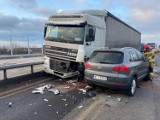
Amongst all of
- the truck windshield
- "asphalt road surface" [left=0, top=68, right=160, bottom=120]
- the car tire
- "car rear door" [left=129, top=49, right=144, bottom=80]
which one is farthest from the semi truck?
the car tire

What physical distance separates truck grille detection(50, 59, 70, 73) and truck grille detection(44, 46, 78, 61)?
0.69 ft

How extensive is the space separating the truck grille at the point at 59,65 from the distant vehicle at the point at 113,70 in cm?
161

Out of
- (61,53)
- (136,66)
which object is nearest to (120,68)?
(136,66)

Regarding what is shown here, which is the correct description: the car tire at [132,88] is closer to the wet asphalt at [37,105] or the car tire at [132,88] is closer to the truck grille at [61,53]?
the wet asphalt at [37,105]

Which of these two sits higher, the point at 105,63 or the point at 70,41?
the point at 70,41

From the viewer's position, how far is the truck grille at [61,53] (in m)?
9.33

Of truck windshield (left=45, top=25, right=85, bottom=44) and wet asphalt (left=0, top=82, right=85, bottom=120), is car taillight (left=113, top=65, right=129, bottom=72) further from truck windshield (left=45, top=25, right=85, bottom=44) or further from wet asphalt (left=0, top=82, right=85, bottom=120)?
truck windshield (left=45, top=25, right=85, bottom=44)

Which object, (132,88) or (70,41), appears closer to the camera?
(132,88)

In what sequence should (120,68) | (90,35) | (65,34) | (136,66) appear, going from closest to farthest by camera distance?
(120,68) < (136,66) < (90,35) < (65,34)

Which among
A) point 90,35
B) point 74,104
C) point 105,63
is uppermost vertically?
point 90,35

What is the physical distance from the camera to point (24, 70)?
1045 cm

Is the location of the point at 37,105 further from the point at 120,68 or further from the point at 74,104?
the point at 120,68

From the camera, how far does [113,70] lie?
24.5 ft

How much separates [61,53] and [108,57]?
102 inches
